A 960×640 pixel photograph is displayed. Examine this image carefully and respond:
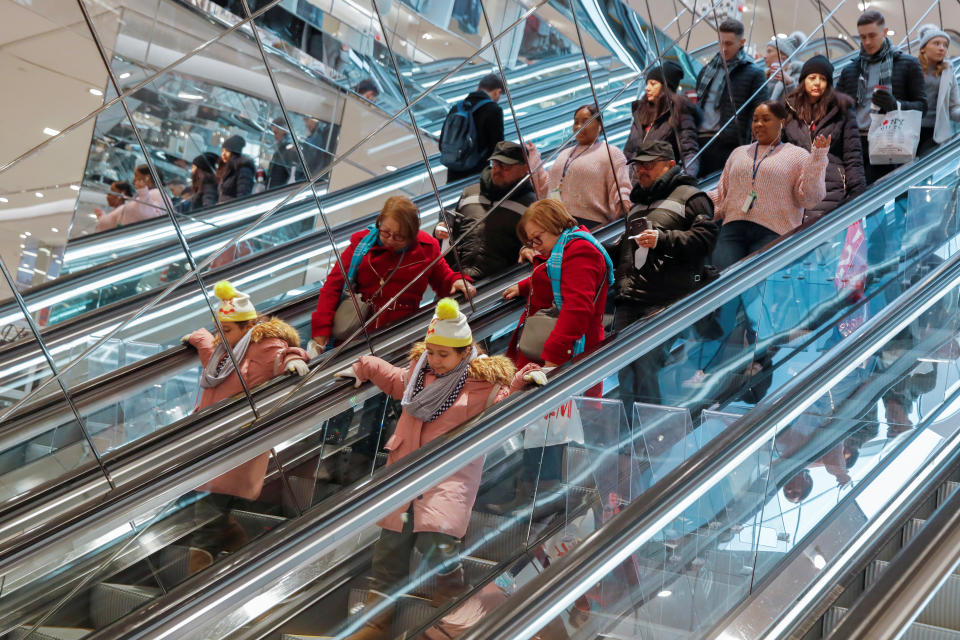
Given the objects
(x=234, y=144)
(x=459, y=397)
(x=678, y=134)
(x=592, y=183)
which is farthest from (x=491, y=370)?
(x=678, y=134)

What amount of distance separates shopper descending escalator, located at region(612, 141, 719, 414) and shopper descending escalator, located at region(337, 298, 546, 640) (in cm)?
100

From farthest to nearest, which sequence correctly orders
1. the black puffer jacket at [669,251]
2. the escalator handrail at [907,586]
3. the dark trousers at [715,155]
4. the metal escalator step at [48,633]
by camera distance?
the dark trousers at [715,155] → the black puffer jacket at [669,251] → the metal escalator step at [48,633] → the escalator handrail at [907,586]

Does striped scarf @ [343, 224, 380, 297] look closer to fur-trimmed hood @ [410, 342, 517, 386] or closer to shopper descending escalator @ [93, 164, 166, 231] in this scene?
shopper descending escalator @ [93, 164, 166, 231]

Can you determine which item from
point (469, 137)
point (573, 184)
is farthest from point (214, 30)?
point (573, 184)

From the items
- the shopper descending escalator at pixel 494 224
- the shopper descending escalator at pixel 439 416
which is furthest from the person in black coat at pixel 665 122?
the shopper descending escalator at pixel 439 416

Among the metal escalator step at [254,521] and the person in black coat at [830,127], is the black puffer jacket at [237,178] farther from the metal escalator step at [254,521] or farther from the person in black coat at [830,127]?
the person in black coat at [830,127]

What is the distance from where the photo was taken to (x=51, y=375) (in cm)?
385

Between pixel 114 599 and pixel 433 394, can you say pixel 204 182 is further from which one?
pixel 114 599

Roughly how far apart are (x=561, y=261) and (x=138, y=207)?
6.34ft

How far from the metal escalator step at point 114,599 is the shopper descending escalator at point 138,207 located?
2.03 metres

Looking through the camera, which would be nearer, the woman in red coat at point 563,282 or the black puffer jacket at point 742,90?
the woman in red coat at point 563,282

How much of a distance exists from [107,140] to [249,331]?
1042 millimetres

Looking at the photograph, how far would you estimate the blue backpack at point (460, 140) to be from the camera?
21.8 feet

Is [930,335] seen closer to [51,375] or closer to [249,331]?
[249,331]
